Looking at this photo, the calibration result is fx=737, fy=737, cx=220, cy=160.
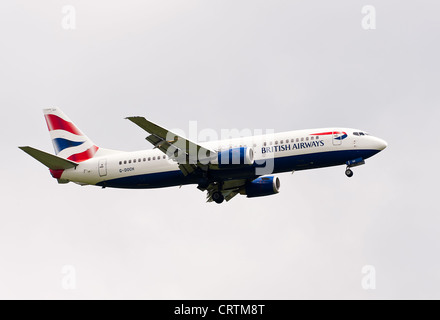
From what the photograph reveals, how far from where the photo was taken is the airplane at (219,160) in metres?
51.4

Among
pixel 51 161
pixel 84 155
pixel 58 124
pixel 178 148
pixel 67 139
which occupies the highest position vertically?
pixel 58 124

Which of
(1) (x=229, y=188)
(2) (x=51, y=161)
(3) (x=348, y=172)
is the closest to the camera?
(3) (x=348, y=172)

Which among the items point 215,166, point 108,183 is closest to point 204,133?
point 215,166

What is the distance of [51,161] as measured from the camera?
185 ft

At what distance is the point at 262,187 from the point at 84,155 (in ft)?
47.0

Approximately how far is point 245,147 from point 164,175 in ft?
22.9

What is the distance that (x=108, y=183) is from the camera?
56375 millimetres

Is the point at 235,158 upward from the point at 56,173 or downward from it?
upward

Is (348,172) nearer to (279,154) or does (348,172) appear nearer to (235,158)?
(279,154)

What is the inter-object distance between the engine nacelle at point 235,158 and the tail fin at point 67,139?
12.3 metres

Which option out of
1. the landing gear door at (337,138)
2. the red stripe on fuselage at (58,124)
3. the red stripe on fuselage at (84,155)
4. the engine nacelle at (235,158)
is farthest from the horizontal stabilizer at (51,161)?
the landing gear door at (337,138)

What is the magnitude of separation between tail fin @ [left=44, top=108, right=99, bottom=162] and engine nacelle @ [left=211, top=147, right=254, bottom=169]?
A: 40.2ft

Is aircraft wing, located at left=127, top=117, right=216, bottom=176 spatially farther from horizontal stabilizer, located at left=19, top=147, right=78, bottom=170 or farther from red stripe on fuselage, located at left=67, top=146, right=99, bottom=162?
horizontal stabilizer, located at left=19, top=147, right=78, bottom=170

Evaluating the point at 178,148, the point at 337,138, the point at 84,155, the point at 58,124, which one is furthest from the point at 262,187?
the point at 58,124
